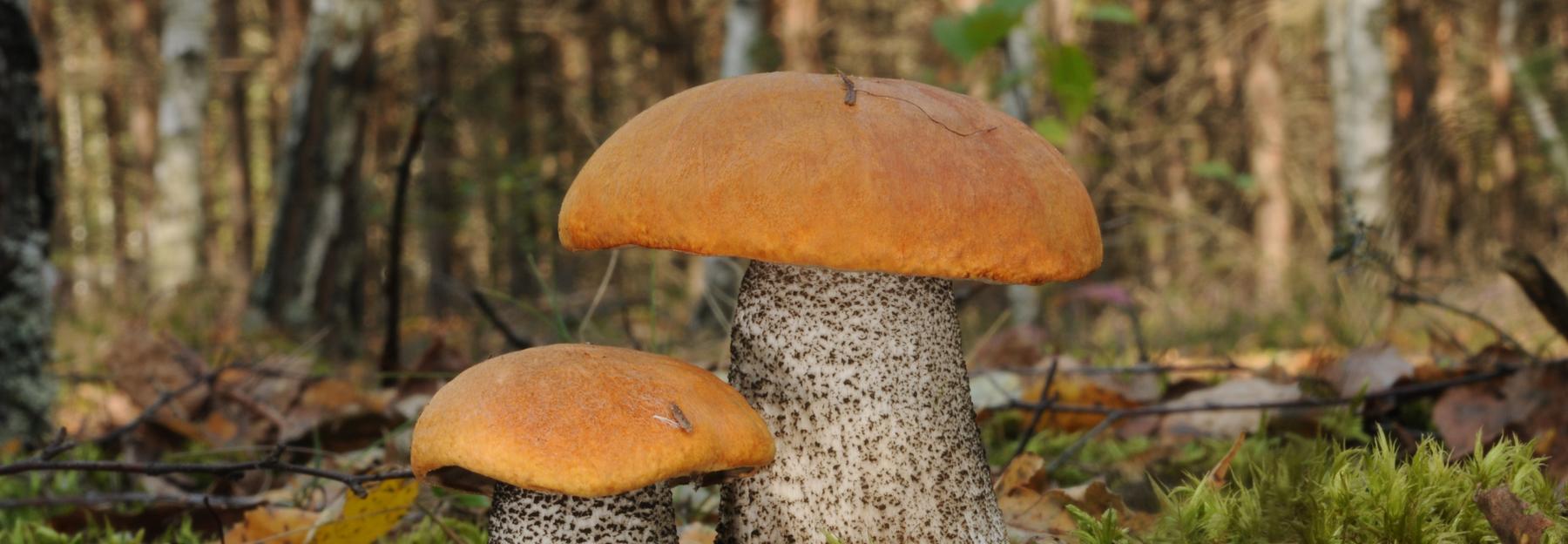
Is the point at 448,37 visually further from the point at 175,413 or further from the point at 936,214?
the point at 936,214

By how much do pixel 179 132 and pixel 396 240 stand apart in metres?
8.43

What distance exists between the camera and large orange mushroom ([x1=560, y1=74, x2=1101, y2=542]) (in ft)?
4.79

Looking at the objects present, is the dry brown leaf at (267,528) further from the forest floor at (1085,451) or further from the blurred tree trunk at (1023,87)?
the blurred tree trunk at (1023,87)

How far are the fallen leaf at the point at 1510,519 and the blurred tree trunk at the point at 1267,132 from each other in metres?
10.8

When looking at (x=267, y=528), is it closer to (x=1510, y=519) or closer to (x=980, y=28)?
(x=1510, y=519)

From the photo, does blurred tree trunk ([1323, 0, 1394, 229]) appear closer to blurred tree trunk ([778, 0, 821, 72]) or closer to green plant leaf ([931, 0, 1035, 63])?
blurred tree trunk ([778, 0, 821, 72])

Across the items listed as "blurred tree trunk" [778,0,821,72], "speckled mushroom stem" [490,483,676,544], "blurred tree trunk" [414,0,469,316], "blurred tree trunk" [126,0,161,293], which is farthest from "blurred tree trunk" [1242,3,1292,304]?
"blurred tree trunk" [126,0,161,293]

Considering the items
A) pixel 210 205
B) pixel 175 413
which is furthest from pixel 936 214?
pixel 210 205

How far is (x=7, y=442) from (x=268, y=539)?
154cm

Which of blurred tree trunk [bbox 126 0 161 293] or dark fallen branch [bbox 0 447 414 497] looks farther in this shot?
blurred tree trunk [bbox 126 0 161 293]

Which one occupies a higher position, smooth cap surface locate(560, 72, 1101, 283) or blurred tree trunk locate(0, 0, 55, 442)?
smooth cap surface locate(560, 72, 1101, 283)

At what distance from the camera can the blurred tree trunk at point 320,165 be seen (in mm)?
5809

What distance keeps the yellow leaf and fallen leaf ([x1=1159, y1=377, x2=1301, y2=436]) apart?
2046mm

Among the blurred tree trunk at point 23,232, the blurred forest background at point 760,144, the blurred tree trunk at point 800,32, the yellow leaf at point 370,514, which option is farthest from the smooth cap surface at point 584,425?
the blurred tree trunk at point 800,32
